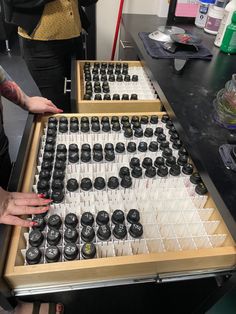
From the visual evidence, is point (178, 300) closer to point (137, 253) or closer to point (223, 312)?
point (223, 312)

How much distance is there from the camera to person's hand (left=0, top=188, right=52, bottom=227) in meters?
0.56

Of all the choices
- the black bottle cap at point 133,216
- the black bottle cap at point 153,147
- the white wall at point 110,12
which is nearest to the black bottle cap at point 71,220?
the black bottle cap at point 133,216

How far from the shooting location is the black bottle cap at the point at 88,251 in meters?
0.54

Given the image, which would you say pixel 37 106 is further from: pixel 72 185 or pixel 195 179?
pixel 195 179

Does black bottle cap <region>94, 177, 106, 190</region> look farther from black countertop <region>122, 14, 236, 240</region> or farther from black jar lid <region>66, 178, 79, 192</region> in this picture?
black countertop <region>122, 14, 236, 240</region>

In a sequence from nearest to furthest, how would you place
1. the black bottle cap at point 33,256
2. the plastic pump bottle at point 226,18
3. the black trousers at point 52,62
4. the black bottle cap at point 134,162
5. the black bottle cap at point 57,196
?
the black bottle cap at point 33,256 < the black bottle cap at point 57,196 < the black bottle cap at point 134,162 < the plastic pump bottle at point 226,18 < the black trousers at point 52,62

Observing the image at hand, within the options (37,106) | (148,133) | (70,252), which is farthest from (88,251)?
(37,106)

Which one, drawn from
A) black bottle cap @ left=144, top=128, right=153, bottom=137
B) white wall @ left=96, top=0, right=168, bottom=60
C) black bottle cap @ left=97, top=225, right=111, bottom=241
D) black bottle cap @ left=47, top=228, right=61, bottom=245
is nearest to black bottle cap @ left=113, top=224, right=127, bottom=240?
black bottle cap @ left=97, top=225, right=111, bottom=241

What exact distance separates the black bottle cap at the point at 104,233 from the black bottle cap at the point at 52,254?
0.31 feet

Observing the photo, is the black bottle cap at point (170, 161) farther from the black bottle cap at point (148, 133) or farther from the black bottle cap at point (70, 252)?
the black bottle cap at point (70, 252)

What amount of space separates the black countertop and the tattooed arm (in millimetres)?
417

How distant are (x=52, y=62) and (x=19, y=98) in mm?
451

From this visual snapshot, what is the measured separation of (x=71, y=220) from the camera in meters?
0.60

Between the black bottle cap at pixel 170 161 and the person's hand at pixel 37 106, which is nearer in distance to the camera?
the black bottle cap at pixel 170 161
